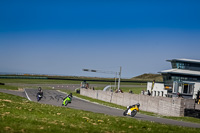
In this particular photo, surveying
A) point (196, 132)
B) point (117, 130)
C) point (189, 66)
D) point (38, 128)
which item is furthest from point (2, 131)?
point (189, 66)

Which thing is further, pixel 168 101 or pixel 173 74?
pixel 173 74

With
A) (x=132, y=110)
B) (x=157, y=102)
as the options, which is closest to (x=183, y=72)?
(x=157, y=102)

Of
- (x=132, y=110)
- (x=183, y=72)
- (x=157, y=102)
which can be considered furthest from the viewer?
(x=183, y=72)

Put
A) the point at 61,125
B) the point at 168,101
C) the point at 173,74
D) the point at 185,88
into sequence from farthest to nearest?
1. the point at 173,74
2. the point at 185,88
3. the point at 168,101
4. the point at 61,125

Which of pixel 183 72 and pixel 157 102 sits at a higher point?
pixel 183 72

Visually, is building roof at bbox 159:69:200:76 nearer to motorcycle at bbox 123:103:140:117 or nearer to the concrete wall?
the concrete wall

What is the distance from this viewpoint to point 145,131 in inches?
510

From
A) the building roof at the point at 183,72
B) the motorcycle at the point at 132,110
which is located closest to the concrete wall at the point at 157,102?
the motorcycle at the point at 132,110

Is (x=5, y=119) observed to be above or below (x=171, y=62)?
below

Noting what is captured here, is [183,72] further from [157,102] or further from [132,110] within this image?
[132,110]

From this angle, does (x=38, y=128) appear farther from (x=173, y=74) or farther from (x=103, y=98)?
(x=173, y=74)

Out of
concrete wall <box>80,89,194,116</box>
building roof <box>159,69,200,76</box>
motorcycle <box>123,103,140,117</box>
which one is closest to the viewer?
motorcycle <box>123,103,140,117</box>

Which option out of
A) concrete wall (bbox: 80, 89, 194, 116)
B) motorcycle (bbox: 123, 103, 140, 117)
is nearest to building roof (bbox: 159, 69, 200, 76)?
concrete wall (bbox: 80, 89, 194, 116)

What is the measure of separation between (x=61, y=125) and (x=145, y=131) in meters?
3.58
